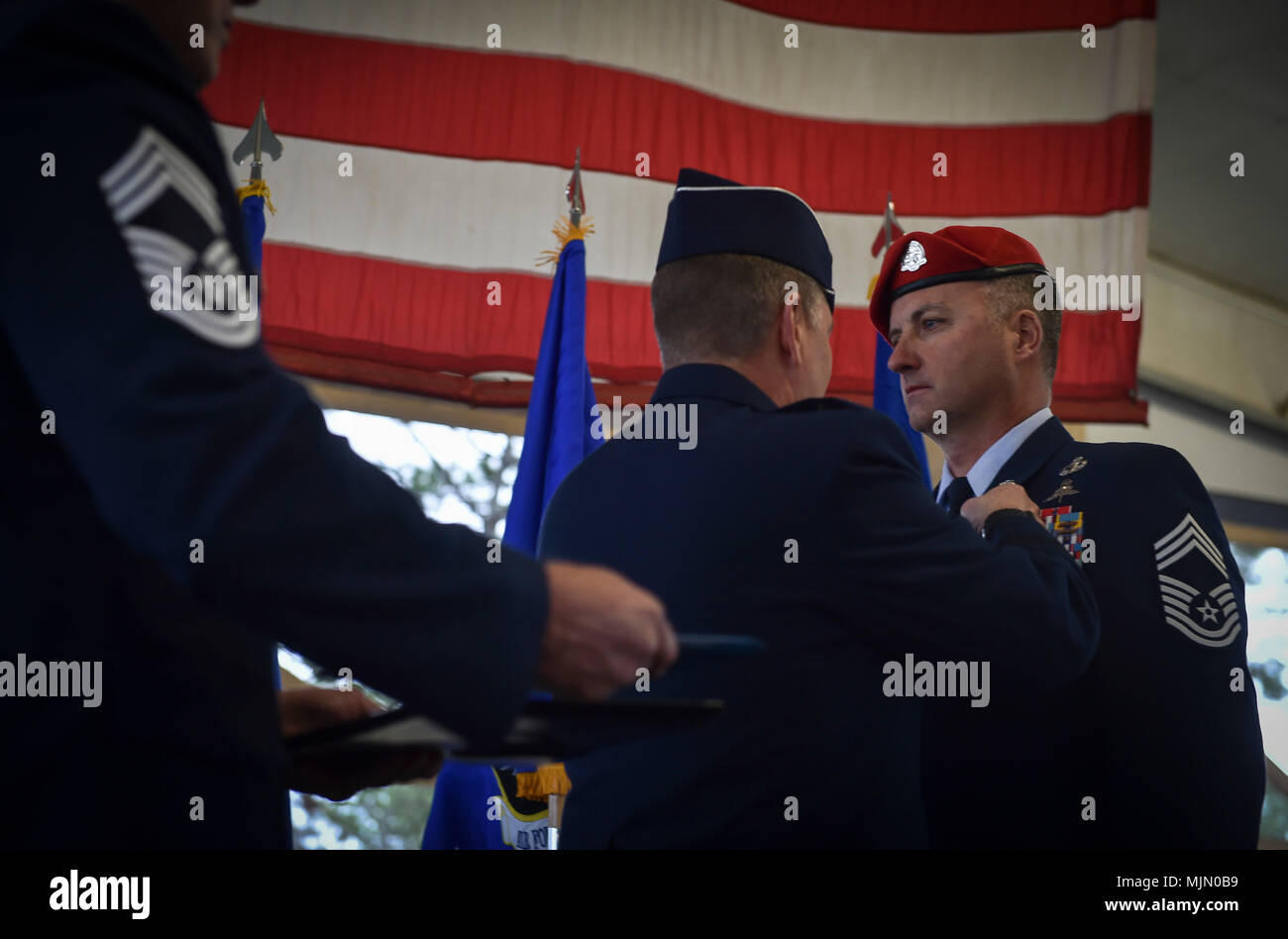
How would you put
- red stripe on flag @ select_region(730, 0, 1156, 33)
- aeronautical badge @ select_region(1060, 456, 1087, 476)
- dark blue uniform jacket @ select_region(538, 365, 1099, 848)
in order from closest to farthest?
dark blue uniform jacket @ select_region(538, 365, 1099, 848), aeronautical badge @ select_region(1060, 456, 1087, 476), red stripe on flag @ select_region(730, 0, 1156, 33)

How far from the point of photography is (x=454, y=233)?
3.76m

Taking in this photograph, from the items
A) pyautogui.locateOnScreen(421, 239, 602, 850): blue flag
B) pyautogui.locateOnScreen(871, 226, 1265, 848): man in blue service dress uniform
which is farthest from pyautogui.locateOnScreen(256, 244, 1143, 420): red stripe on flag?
pyautogui.locateOnScreen(871, 226, 1265, 848): man in blue service dress uniform

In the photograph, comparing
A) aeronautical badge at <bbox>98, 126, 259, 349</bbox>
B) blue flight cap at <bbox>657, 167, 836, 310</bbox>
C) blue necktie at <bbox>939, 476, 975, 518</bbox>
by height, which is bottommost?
blue necktie at <bbox>939, 476, 975, 518</bbox>

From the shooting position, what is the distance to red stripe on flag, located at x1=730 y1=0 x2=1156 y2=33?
4281 mm

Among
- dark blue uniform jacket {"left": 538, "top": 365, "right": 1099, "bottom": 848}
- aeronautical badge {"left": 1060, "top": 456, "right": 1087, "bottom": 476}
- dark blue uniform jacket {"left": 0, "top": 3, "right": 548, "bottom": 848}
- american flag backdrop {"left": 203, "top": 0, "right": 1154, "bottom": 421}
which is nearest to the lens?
dark blue uniform jacket {"left": 0, "top": 3, "right": 548, "bottom": 848}

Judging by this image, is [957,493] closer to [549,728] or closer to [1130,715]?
[1130,715]

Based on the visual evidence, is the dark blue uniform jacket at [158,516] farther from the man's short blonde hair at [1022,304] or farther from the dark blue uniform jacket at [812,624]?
the man's short blonde hair at [1022,304]

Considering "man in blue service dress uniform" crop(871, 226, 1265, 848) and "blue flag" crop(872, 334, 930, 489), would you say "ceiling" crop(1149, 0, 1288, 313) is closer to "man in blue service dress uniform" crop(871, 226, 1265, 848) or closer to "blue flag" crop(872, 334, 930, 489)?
"blue flag" crop(872, 334, 930, 489)

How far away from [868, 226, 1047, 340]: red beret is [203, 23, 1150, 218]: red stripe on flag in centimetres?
201

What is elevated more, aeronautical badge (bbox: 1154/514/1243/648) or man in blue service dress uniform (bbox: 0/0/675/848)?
man in blue service dress uniform (bbox: 0/0/675/848)

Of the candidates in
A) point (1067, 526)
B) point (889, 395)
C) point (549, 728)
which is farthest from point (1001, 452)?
point (549, 728)

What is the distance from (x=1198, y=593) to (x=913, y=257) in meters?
0.78

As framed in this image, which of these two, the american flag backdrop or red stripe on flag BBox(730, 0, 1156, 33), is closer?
the american flag backdrop
